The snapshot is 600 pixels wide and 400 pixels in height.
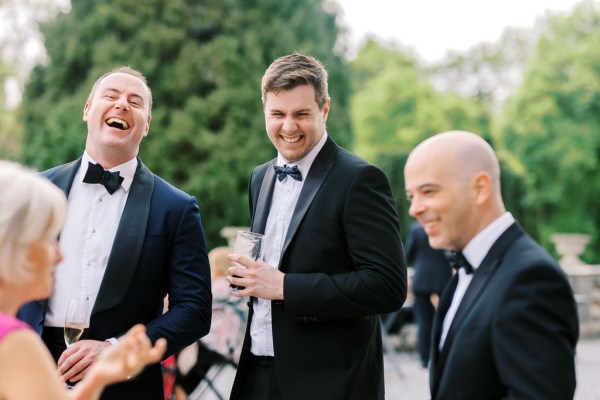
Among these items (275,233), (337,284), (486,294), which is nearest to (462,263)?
(486,294)

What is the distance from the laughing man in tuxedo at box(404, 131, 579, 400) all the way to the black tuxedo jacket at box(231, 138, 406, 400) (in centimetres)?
65

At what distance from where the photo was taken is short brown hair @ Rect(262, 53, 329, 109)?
3275mm

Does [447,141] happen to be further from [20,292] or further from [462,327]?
[20,292]

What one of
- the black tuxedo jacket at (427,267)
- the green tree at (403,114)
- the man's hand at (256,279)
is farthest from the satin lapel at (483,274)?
the green tree at (403,114)

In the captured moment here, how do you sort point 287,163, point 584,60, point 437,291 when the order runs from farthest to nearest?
point 584,60 → point 437,291 → point 287,163

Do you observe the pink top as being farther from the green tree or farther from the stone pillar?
the green tree

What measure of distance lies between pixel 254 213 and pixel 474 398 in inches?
67.7

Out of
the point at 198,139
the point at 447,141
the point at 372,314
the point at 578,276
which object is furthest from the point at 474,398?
the point at 198,139

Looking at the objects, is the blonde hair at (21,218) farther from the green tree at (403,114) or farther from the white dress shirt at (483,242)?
the green tree at (403,114)

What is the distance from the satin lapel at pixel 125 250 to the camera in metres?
3.15

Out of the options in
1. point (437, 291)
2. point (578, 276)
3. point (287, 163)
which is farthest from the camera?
point (578, 276)

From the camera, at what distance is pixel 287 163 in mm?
3467

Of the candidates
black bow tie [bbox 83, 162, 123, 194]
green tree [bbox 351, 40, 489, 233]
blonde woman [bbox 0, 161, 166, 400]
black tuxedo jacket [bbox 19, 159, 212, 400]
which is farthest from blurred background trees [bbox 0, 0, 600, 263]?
blonde woman [bbox 0, 161, 166, 400]

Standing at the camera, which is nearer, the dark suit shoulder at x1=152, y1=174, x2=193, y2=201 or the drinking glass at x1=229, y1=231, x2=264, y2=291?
the drinking glass at x1=229, y1=231, x2=264, y2=291
